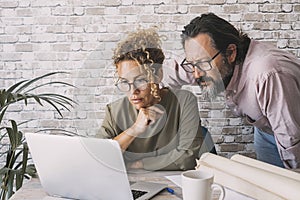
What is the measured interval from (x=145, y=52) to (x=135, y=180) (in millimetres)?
464

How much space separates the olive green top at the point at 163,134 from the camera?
5.44 ft

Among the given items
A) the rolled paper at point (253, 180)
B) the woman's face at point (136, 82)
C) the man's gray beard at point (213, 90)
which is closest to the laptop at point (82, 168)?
the rolled paper at point (253, 180)

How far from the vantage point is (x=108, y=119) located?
1705 mm

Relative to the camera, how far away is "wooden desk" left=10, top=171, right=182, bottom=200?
141 cm

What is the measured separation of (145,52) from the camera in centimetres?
162

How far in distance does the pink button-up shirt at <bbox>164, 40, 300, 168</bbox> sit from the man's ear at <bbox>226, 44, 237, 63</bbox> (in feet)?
0.15

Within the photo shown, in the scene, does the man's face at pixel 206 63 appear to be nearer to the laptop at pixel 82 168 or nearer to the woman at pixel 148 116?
the woman at pixel 148 116

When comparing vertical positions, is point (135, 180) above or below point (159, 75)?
below

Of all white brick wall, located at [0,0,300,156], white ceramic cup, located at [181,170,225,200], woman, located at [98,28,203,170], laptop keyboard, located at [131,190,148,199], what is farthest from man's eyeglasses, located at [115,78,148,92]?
white brick wall, located at [0,0,300,156]

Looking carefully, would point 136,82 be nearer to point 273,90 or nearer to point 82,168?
point 82,168

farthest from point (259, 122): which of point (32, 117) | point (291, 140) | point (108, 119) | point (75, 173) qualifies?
point (32, 117)

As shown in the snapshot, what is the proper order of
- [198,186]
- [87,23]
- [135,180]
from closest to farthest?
[198,186] < [135,180] < [87,23]

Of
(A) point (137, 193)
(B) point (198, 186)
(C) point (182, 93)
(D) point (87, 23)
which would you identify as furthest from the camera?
(D) point (87, 23)

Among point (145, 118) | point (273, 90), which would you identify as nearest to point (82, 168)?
point (145, 118)
